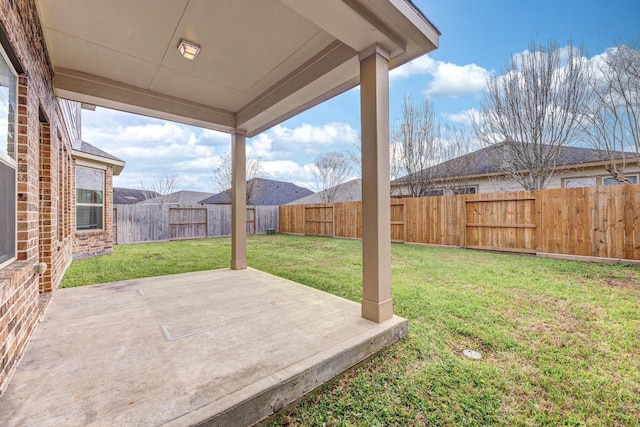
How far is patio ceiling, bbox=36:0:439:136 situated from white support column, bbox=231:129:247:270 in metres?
0.73

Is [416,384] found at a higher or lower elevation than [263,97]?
lower

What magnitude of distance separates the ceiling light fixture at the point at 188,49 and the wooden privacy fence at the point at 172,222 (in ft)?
32.5

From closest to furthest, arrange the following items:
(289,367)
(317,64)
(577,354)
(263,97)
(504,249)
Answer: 1. (289,367)
2. (577,354)
3. (317,64)
4. (263,97)
5. (504,249)

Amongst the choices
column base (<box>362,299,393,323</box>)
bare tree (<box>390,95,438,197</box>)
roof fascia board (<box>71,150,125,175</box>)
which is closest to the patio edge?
column base (<box>362,299,393,323</box>)

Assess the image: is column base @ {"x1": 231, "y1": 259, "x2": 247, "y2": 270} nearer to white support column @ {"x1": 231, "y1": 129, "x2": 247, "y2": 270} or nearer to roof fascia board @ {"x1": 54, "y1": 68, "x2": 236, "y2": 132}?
white support column @ {"x1": 231, "y1": 129, "x2": 247, "y2": 270}

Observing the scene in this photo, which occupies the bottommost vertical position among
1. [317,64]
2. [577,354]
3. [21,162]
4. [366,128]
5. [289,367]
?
[577,354]

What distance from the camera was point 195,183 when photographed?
21.8 m

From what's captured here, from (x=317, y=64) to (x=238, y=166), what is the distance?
2.41 metres

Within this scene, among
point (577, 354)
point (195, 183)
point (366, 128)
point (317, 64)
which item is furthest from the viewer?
point (195, 183)

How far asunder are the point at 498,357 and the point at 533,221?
626cm

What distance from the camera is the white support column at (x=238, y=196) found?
15.7ft

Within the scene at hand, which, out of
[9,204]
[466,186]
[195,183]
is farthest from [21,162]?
[195,183]

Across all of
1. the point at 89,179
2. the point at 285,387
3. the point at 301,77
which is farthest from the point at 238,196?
the point at 89,179

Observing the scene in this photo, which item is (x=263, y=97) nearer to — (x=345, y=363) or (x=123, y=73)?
(x=123, y=73)
